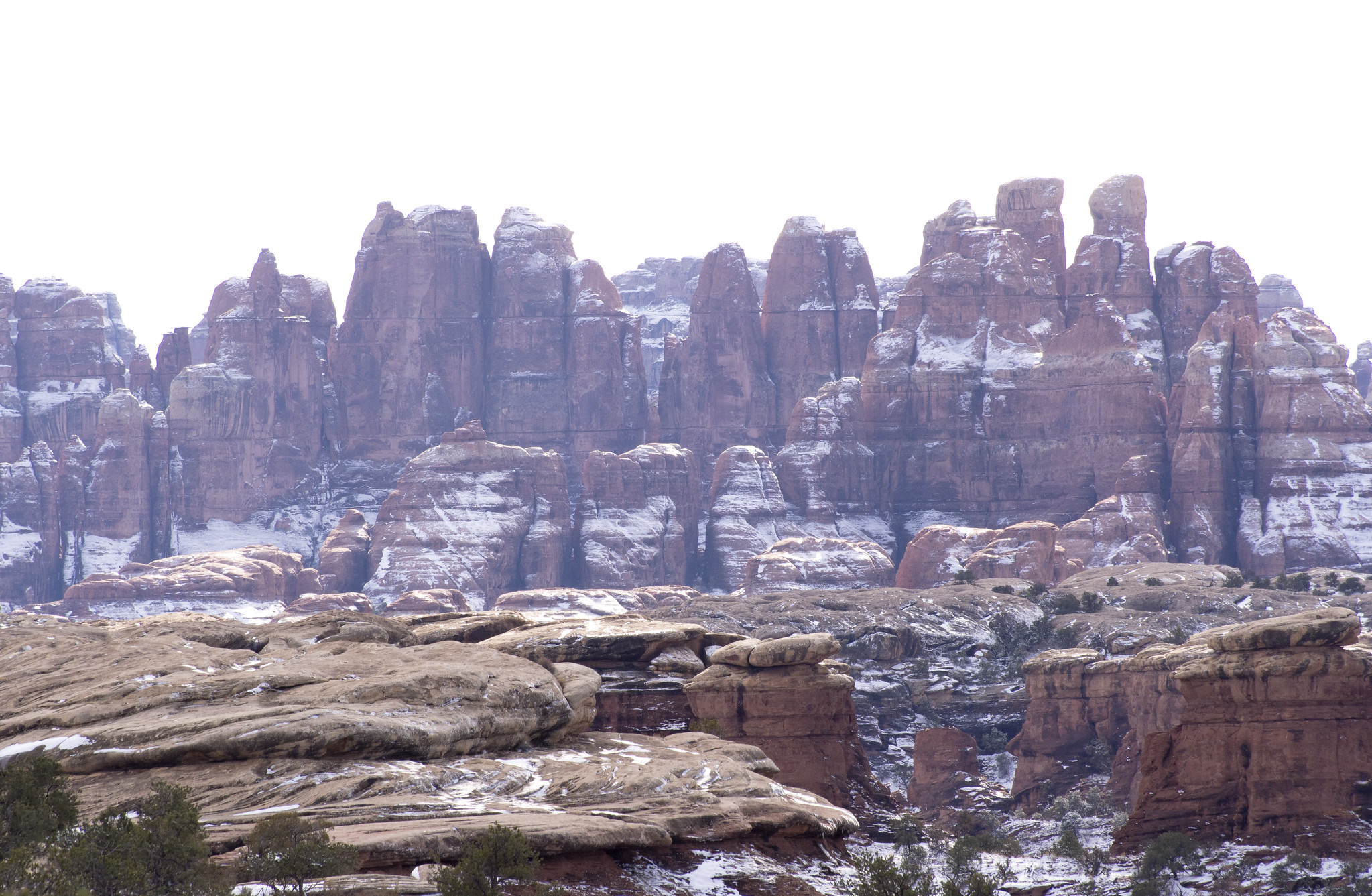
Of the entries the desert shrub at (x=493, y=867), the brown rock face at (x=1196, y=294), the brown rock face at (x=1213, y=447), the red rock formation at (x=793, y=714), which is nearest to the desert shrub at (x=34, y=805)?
the desert shrub at (x=493, y=867)

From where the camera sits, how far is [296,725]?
35188mm

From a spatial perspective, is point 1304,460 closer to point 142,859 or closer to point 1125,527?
point 1125,527

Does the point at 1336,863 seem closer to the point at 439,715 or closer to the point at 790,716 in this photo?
the point at 790,716

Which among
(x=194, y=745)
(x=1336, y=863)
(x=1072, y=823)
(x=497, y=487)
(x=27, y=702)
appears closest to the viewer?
(x=194, y=745)

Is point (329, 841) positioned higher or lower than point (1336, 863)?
higher

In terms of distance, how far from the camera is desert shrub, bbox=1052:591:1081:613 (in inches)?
4525

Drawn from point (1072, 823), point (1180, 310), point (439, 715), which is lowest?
point (1072, 823)

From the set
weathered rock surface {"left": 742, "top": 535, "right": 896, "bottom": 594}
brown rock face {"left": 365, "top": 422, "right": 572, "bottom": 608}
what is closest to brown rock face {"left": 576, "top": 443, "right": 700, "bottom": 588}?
brown rock face {"left": 365, "top": 422, "right": 572, "bottom": 608}

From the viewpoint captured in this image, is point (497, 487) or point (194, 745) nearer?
point (194, 745)

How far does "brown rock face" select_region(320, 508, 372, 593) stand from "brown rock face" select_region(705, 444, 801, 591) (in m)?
30.8

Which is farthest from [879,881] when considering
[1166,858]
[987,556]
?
[987,556]

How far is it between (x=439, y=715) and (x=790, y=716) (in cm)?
2080

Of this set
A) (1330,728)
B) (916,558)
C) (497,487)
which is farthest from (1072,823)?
(497,487)

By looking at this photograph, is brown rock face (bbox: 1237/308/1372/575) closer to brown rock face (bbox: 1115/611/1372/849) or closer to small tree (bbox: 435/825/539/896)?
brown rock face (bbox: 1115/611/1372/849)
